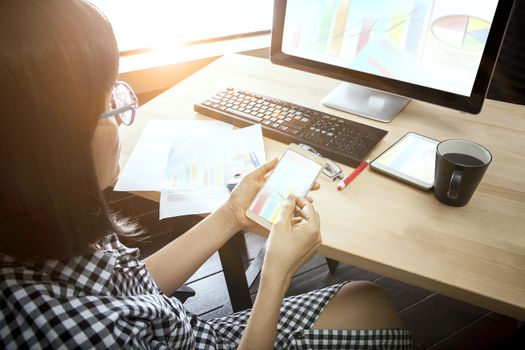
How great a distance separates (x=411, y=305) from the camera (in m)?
1.40

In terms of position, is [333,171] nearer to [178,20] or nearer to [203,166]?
[203,166]

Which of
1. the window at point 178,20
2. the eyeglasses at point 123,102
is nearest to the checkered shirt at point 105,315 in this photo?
the eyeglasses at point 123,102

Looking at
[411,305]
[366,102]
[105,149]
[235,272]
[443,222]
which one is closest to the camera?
[105,149]

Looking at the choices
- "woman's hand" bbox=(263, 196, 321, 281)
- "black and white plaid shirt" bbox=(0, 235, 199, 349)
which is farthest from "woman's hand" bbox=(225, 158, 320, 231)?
"black and white plaid shirt" bbox=(0, 235, 199, 349)

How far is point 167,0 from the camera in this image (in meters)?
1.52

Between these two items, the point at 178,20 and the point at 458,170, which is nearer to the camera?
the point at 458,170

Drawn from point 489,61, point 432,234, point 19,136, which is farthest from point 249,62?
point 19,136

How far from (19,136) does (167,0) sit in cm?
124

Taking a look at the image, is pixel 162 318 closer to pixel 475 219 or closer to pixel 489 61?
pixel 475 219

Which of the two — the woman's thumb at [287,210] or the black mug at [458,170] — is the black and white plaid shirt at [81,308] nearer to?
the woman's thumb at [287,210]

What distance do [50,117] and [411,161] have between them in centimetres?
68

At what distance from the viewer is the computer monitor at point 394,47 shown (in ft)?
2.68

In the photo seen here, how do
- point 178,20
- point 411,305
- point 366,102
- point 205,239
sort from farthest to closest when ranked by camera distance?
point 178,20 → point 411,305 → point 366,102 → point 205,239

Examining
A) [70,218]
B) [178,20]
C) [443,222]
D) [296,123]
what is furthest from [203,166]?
[178,20]
